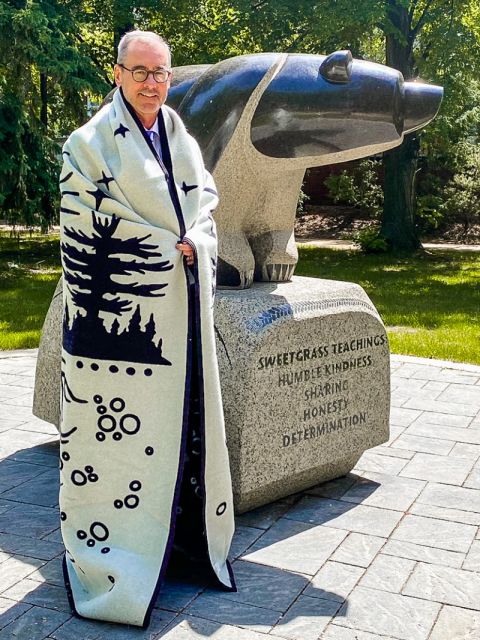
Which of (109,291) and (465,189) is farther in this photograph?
(465,189)

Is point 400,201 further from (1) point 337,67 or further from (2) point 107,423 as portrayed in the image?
(2) point 107,423

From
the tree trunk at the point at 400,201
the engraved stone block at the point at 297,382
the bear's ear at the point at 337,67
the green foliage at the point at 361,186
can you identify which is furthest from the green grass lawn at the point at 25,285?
the green foliage at the point at 361,186

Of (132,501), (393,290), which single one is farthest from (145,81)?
(393,290)

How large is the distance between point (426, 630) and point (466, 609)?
243 millimetres

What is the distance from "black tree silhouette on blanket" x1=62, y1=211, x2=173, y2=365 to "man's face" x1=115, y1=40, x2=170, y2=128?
Answer: 1.39ft

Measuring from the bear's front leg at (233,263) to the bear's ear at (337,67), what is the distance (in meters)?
0.94

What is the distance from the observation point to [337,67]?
4.05 metres

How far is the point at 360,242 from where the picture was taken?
17.1 m

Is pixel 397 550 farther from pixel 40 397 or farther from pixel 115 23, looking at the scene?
pixel 115 23

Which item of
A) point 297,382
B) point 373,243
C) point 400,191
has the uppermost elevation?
point 400,191

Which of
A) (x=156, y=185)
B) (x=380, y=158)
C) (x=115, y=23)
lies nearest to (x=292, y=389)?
(x=156, y=185)

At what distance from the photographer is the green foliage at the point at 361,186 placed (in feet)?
68.4

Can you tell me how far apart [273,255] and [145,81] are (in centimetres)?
181

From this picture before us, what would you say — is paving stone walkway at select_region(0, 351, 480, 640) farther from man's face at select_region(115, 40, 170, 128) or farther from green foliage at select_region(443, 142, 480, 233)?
green foliage at select_region(443, 142, 480, 233)
